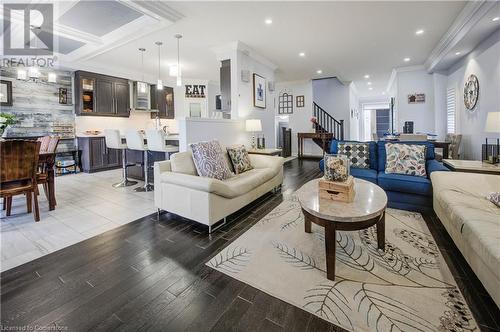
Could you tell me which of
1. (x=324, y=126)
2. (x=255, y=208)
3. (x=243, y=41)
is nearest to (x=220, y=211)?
(x=255, y=208)

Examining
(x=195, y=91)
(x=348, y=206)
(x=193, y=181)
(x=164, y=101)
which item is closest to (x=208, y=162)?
(x=193, y=181)

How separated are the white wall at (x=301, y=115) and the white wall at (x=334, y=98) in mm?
950

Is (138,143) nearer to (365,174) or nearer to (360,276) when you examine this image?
(365,174)

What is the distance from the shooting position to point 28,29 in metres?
4.14

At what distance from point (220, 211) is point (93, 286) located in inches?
50.8

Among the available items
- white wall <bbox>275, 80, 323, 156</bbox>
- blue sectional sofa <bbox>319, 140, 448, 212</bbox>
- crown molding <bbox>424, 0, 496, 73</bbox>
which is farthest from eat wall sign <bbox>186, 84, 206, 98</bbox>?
crown molding <bbox>424, 0, 496, 73</bbox>

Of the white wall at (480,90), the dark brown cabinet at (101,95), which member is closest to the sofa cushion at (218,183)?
the white wall at (480,90)

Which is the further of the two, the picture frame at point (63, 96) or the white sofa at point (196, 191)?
the picture frame at point (63, 96)

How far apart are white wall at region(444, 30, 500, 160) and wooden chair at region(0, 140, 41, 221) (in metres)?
6.76

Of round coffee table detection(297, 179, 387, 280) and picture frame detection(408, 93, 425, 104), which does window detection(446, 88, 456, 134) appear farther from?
round coffee table detection(297, 179, 387, 280)

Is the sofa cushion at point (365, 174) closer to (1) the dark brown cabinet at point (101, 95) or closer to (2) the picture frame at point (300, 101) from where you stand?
(2) the picture frame at point (300, 101)

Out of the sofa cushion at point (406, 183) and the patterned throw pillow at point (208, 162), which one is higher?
the patterned throw pillow at point (208, 162)

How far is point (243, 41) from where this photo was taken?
15.2ft

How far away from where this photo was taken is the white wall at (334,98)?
29.4 ft
